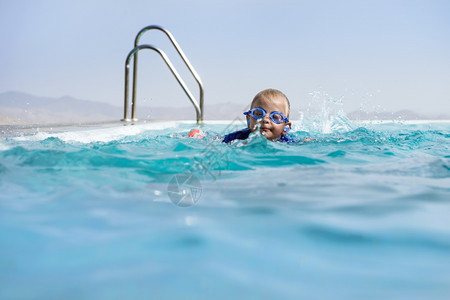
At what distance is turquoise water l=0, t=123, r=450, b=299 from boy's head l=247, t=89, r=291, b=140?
5.29 feet

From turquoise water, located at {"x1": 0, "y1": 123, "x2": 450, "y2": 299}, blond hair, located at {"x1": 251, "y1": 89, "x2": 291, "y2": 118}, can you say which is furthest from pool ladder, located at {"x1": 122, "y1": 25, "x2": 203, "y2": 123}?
turquoise water, located at {"x1": 0, "y1": 123, "x2": 450, "y2": 299}

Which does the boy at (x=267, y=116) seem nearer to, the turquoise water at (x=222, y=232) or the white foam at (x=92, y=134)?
the white foam at (x=92, y=134)

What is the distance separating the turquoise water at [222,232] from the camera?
1115mm

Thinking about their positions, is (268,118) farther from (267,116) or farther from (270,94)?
(270,94)

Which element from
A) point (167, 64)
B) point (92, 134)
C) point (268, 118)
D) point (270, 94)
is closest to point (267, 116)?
point (268, 118)

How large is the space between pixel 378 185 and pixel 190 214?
1.00 metres

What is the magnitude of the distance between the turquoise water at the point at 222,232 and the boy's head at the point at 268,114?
5.29 feet

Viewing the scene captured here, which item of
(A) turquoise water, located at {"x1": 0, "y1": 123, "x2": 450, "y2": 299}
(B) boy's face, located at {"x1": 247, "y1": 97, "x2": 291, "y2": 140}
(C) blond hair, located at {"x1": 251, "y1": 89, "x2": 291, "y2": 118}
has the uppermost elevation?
(C) blond hair, located at {"x1": 251, "y1": 89, "x2": 291, "y2": 118}

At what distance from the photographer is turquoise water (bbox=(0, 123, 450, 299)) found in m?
1.12

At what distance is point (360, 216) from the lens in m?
1.60

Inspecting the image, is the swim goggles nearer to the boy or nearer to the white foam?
the boy

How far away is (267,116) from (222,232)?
9.37ft

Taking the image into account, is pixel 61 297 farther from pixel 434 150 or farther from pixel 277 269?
pixel 434 150

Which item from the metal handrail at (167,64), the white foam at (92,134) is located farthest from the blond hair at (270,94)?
the metal handrail at (167,64)
